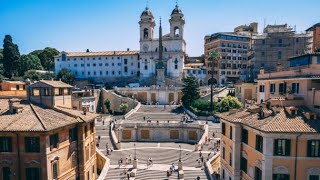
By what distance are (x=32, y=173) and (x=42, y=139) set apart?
4064 mm

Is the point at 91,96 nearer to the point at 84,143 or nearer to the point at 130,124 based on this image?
the point at 130,124

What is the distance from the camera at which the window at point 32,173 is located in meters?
29.0

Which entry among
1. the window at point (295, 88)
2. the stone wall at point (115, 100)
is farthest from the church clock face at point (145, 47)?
the window at point (295, 88)

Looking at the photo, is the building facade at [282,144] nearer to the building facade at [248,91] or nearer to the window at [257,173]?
the window at [257,173]

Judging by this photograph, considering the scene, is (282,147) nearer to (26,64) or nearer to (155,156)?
(155,156)

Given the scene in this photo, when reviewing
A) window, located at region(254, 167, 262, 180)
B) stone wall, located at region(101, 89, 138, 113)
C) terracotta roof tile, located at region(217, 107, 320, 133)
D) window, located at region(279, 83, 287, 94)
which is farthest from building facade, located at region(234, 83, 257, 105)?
window, located at region(254, 167, 262, 180)

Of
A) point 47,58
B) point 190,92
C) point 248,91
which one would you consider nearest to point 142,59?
point 190,92

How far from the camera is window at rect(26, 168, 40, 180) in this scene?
29030 mm

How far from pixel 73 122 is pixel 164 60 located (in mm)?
73689

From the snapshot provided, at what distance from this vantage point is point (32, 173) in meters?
29.1

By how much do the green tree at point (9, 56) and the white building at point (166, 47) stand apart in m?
42.4

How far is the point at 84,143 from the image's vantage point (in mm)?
34438

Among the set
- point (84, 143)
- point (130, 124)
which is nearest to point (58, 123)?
point (84, 143)

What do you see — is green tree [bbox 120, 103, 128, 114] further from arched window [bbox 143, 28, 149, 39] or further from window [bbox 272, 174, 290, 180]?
window [bbox 272, 174, 290, 180]
